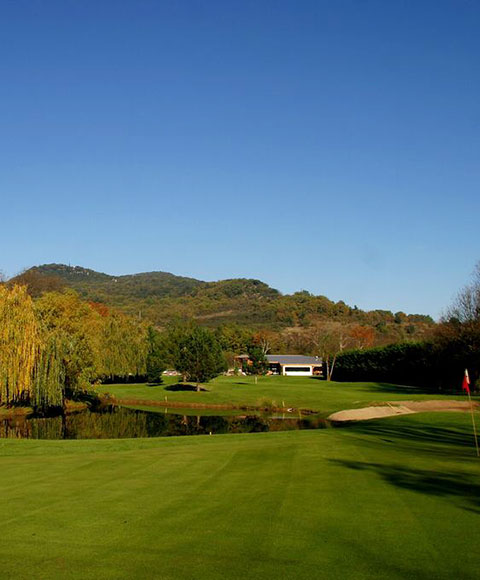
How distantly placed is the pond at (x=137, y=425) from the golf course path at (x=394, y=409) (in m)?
1.57

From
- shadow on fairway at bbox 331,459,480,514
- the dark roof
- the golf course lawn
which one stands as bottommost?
the golf course lawn

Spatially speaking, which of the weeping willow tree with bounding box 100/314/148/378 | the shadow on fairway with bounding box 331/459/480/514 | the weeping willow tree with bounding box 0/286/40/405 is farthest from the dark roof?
the shadow on fairway with bounding box 331/459/480/514

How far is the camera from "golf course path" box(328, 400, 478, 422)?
3650 cm

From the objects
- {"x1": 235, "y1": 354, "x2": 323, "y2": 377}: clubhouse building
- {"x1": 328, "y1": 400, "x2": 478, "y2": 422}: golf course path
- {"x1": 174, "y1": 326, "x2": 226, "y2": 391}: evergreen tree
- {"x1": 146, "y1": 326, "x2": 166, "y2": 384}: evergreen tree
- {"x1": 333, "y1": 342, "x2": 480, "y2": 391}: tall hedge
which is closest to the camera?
{"x1": 328, "y1": 400, "x2": 478, "y2": 422}: golf course path

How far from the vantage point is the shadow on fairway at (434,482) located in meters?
10.7

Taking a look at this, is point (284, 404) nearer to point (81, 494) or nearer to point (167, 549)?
point (81, 494)

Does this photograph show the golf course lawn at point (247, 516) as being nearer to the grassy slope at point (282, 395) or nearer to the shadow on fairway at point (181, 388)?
the grassy slope at point (282, 395)

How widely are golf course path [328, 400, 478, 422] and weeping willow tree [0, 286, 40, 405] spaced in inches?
789

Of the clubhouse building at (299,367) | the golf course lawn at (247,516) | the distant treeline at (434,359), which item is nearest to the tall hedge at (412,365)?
the distant treeline at (434,359)

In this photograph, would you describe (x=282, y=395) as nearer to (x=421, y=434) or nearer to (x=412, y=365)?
(x=412, y=365)

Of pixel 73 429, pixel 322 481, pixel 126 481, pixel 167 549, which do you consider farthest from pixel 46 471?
pixel 73 429

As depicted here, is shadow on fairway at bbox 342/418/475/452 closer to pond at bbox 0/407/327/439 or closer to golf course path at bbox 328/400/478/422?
golf course path at bbox 328/400/478/422

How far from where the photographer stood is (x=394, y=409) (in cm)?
3766

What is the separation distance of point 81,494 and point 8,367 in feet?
91.1
